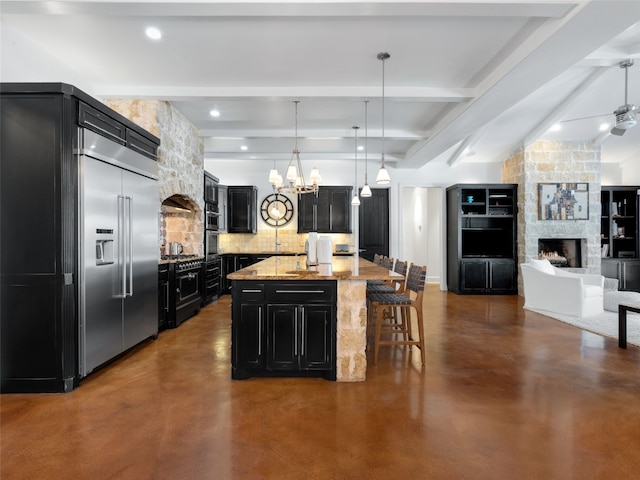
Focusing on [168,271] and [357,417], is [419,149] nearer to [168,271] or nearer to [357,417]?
[168,271]

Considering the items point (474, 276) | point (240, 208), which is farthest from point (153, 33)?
point (474, 276)

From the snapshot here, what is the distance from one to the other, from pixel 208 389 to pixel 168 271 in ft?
7.55

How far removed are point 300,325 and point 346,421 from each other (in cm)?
87

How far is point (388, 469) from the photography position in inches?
76.2

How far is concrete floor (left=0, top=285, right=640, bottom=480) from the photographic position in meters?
1.96

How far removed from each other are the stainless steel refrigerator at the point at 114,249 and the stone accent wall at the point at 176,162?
808 millimetres

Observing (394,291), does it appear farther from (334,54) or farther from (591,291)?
(591,291)

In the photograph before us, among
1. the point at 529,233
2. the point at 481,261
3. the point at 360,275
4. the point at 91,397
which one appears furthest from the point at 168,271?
the point at 529,233

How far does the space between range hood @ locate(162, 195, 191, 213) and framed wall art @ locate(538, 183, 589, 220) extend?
22.9 feet

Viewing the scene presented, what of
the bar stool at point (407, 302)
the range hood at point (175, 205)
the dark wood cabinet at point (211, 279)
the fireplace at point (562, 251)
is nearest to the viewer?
the bar stool at point (407, 302)

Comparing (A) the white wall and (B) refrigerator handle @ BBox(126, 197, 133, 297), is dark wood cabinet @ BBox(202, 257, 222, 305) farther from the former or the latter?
(A) the white wall

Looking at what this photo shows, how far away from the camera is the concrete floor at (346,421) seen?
77.2 inches

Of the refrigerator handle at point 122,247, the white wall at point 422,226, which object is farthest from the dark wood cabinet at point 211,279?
the white wall at point 422,226

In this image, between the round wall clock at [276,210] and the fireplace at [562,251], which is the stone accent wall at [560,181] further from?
the round wall clock at [276,210]
